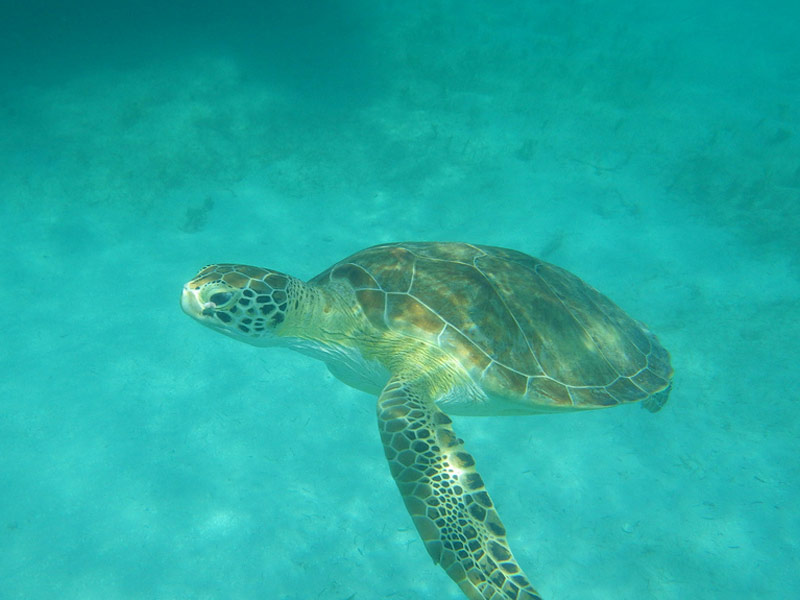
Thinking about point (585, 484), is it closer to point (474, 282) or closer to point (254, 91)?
point (474, 282)

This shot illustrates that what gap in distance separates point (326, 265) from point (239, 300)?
3.47 m

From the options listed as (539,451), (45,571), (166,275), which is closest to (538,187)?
(539,451)

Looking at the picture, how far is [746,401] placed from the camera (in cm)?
492

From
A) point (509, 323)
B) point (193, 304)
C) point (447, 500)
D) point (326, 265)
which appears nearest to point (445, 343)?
point (509, 323)

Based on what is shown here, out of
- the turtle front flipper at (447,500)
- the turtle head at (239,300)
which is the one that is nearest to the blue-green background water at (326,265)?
the turtle front flipper at (447,500)

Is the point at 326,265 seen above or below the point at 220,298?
above

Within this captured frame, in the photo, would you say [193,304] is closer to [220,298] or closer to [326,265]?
[220,298]

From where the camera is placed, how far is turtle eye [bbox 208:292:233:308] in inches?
114

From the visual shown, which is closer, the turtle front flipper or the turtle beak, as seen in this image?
the turtle front flipper

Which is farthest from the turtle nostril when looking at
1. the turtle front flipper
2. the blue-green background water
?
the blue-green background water

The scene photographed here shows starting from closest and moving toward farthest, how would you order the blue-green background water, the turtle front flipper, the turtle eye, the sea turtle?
the turtle front flipper, the sea turtle, the turtle eye, the blue-green background water

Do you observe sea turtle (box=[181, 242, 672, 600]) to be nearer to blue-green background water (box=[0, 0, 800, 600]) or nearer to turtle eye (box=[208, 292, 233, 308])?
turtle eye (box=[208, 292, 233, 308])

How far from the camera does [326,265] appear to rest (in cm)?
640

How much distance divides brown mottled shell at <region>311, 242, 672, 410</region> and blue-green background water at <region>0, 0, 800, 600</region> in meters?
1.39
